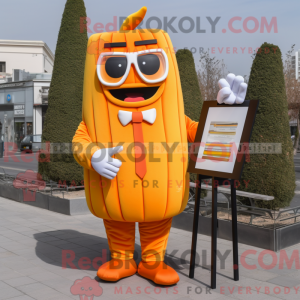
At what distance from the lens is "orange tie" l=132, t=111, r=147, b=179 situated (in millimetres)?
3922

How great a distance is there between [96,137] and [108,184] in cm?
53

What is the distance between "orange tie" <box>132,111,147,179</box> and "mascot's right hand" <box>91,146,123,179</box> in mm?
212

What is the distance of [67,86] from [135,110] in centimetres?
564

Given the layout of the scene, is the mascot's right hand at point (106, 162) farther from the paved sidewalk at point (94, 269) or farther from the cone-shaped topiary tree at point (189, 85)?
the cone-shaped topiary tree at point (189, 85)

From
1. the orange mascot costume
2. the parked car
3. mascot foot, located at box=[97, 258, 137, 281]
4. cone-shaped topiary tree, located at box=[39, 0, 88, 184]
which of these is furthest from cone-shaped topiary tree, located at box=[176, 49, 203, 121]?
the parked car

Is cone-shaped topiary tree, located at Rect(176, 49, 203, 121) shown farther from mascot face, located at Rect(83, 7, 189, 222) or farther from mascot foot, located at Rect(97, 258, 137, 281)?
mascot foot, located at Rect(97, 258, 137, 281)

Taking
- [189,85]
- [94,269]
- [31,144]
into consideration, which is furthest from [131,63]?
[31,144]

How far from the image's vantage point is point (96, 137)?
4.08m

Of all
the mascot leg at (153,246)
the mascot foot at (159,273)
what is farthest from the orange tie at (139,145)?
the mascot foot at (159,273)

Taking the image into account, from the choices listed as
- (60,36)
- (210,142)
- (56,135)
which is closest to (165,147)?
(210,142)

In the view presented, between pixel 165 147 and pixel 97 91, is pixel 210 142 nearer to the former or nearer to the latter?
pixel 165 147

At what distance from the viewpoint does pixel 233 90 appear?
4023 mm

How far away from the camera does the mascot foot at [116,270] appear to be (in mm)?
4266

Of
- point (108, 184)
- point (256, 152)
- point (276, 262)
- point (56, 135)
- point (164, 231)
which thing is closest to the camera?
point (108, 184)
